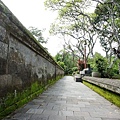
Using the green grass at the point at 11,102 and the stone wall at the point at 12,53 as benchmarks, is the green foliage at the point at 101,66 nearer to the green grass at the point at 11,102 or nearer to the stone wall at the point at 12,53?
the stone wall at the point at 12,53

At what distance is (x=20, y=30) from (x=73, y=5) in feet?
46.3

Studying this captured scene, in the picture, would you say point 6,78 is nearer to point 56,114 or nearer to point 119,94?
point 56,114

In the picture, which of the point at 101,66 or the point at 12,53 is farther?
the point at 101,66

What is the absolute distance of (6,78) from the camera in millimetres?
3232

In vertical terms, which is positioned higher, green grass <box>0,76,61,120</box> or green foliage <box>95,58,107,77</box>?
green foliage <box>95,58,107,77</box>

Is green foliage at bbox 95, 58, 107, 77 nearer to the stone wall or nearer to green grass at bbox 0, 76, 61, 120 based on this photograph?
the stone wall

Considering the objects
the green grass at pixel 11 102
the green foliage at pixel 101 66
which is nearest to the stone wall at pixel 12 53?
the green grass at pixel 11 102

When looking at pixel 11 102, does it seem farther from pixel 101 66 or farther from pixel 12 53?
pixel 101 66

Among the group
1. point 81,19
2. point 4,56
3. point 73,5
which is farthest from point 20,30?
point 81,19

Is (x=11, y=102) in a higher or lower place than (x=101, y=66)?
lower

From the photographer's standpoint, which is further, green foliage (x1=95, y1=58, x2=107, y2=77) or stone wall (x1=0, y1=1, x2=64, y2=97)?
green foliage (x1=95, y1=58, x2=107, y2=77)

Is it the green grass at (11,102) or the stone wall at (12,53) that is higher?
the stone wall at (12,53)

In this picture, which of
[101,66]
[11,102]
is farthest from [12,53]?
[101,66]

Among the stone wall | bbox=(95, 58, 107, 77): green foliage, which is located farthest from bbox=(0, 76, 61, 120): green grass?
bbox=(95, 58, 107, 77): green foliage
